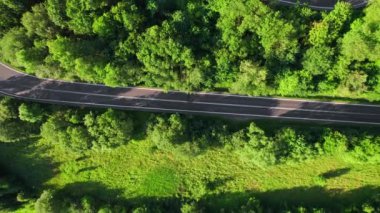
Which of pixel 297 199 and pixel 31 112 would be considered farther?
pixel 297 199

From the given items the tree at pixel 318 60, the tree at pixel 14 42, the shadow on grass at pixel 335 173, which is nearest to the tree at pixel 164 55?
the tree at pixel 318 60

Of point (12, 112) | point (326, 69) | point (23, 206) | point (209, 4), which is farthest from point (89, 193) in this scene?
point (326, 69)

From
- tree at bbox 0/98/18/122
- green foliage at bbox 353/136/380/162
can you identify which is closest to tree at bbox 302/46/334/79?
green foliage at bbox 353/136/380/162

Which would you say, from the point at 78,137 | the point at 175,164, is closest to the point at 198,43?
the point at 175,164

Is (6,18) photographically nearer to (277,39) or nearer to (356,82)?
(277,39)

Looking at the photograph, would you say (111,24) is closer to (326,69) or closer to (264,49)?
(264,49)
